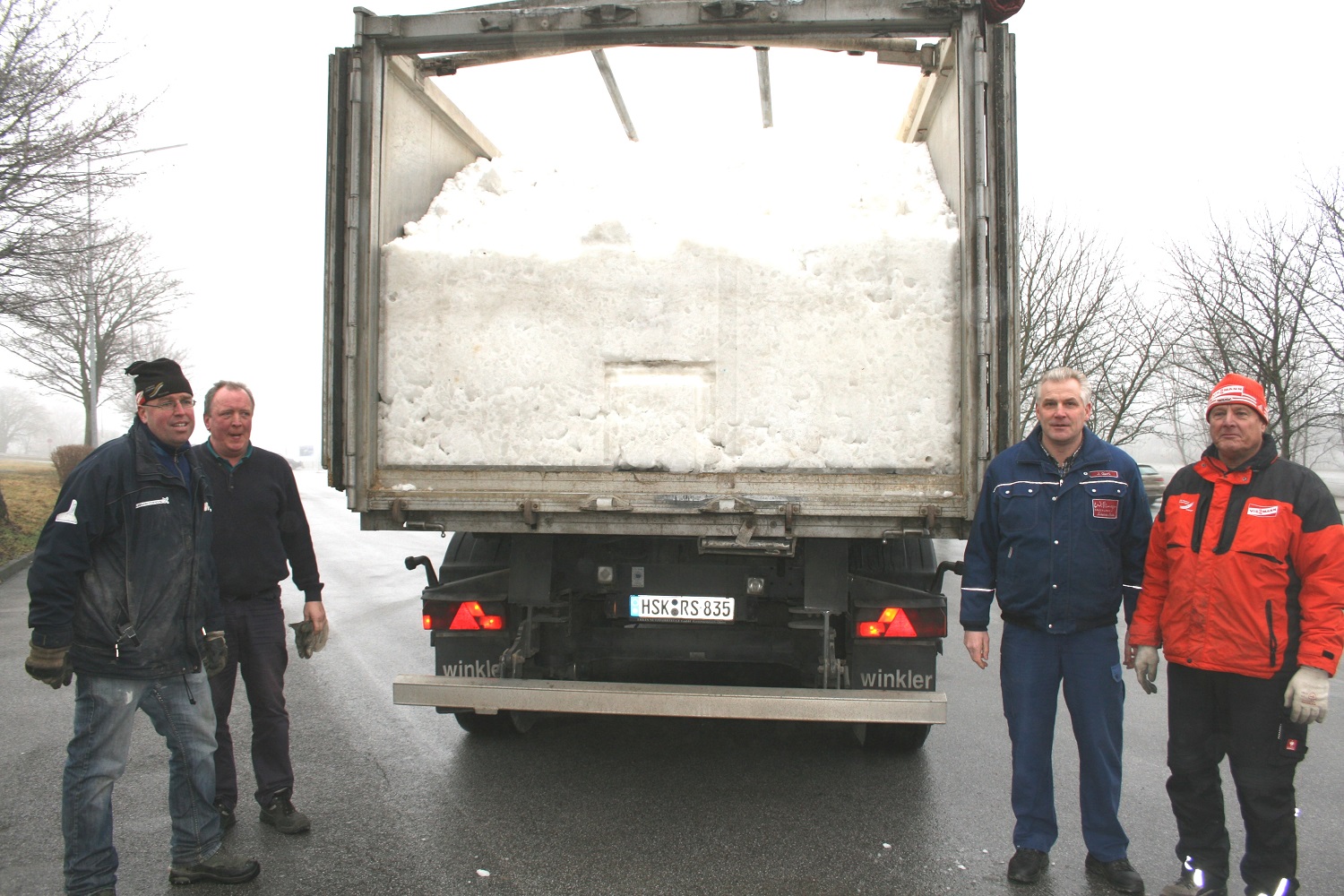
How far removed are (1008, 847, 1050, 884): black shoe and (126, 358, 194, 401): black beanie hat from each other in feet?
11.2

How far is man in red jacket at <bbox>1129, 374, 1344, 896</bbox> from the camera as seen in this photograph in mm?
3143

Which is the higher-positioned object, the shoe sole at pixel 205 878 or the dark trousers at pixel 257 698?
the dark trousers at pixel 257 698

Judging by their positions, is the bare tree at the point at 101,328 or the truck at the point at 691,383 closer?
the truck at the point at 691,383

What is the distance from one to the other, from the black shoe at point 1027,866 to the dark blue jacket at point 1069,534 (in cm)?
82

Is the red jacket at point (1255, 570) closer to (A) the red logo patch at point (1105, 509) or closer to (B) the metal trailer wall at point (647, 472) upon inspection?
(A) the red logo patch at point (1105, 509)

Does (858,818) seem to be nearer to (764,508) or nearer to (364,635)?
(764,508)

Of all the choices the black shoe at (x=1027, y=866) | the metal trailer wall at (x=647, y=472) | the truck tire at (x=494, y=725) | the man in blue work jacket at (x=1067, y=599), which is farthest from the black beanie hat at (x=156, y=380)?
the black shoe at (x=1027, y=866)

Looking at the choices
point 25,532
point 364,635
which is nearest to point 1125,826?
point 364,635

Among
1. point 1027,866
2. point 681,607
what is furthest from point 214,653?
point 1027,866

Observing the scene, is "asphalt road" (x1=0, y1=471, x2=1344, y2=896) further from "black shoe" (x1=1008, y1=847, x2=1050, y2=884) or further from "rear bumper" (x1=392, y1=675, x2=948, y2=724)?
"rear bumper" (x1=392, y1=675, x2=948, y2=724)

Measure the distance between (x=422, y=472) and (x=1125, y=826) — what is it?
3359 millimetres

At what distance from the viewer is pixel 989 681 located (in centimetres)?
680

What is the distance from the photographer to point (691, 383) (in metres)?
4.14

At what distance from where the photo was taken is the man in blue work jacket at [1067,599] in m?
3.59
